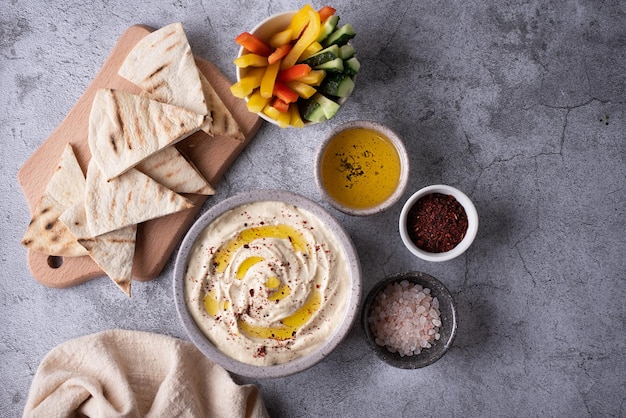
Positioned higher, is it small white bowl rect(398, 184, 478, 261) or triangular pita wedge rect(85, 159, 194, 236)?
triangular pita wedge rect(85, 159, 194, 236)

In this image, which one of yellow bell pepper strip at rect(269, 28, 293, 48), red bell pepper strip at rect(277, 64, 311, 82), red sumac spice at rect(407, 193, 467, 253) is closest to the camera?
red bell pepper strip at rect(277, 64, 311, 82)

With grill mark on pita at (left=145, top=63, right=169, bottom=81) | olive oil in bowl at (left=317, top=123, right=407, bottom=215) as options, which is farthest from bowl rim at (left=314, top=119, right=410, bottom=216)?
grill mark on pita at (left=145, top=63, right=169, bottom=81)

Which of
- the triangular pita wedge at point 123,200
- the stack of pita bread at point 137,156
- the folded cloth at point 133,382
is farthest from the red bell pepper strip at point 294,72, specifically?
the folded cloth at point 133,382

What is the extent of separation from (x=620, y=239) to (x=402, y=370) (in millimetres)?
1300

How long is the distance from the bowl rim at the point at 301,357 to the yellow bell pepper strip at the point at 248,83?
17.6 inches

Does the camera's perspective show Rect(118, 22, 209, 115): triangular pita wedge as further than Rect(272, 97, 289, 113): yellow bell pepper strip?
Yes

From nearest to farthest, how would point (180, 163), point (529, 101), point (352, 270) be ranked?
point (352, 270) → point (180, 163) → point (529, 101)

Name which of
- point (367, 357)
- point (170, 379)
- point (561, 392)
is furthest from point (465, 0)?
point (170, 379)

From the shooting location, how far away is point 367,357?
2.79m

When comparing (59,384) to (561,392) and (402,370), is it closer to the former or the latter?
(402,370)

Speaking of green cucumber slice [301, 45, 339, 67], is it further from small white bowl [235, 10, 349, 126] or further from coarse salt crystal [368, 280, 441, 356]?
coarse salt crystal [368, 280, 441, 356]

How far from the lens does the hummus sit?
2439 mm

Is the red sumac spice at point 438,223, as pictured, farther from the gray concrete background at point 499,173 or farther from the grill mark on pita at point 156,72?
the grill mark on pita at point 156,72

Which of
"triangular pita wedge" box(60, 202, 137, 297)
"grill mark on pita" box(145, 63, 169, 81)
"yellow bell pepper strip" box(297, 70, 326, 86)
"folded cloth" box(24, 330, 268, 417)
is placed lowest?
"folded cloth" box(24, 330, 268, 417)
